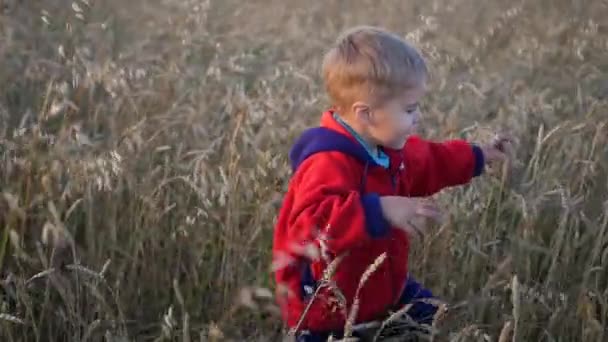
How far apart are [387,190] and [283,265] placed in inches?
13.3

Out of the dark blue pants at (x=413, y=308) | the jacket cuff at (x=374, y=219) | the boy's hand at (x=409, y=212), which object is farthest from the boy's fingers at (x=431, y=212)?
the dark blue pants at (x=413, y=308)

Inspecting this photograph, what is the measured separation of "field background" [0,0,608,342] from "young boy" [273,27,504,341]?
11cm

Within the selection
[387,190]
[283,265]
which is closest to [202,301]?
[283,265]

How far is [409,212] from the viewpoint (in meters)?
1.81

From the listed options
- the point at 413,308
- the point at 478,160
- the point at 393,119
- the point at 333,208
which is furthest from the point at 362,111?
the point at 413,308

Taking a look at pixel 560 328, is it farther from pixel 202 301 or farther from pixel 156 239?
pixel 156 239

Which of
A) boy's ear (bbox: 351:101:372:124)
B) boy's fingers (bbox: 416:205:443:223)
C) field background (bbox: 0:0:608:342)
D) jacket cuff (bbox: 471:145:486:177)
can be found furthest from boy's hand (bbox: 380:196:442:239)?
jacket cuff (bbox: 471:145:486:177)

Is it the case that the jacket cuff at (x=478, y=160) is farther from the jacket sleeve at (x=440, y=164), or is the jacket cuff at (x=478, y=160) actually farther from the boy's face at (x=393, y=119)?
the boy's face at (x=393, y=119)

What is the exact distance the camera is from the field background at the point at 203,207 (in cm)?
211

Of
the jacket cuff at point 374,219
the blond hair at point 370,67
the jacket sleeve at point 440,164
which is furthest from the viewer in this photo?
the jacket sleeve at point 440,164

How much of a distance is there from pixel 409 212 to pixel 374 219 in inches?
3.4

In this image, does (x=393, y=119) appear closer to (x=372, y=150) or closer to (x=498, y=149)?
(x=372, y=150)

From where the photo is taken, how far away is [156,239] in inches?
92.0

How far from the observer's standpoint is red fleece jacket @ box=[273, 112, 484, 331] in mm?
1885
